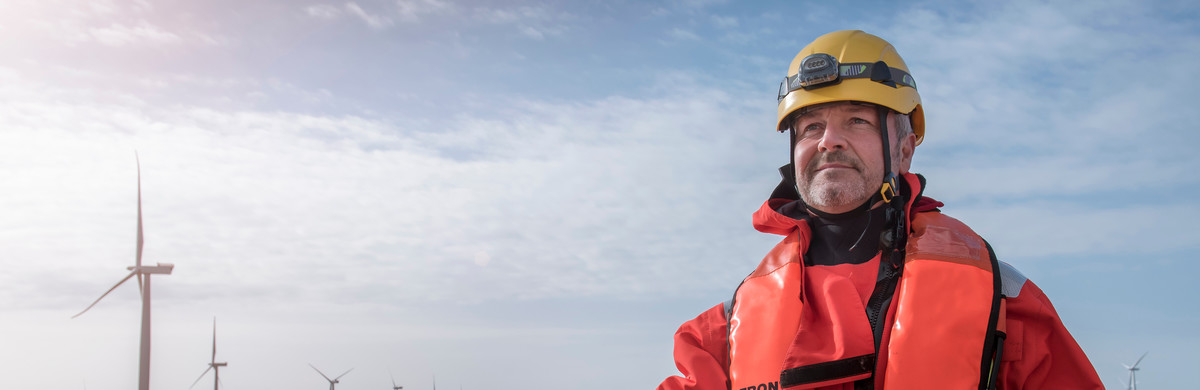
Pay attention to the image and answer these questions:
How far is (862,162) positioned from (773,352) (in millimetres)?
1747

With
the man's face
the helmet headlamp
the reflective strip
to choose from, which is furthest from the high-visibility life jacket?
the helmet headlamp

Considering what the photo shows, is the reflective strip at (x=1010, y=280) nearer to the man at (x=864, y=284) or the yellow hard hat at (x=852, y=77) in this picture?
the man at (x=864, y=284)

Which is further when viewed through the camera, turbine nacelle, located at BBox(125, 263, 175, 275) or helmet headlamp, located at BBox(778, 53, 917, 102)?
turbine nacelle, located at BBox(125, 263, 175, 275)

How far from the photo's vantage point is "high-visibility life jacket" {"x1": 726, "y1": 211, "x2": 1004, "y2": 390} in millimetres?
6051

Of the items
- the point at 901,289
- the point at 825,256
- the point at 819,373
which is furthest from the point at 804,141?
the point at 819,373

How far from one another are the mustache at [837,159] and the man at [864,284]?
1cm

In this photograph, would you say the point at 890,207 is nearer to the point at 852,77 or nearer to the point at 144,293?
the point at 852,77

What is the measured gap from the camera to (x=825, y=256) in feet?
24.1

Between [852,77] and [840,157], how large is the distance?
747mm

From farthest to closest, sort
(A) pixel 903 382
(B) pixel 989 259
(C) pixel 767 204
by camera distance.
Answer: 1. (C) pixel 767 204
2. (B) pixel 989 259
3. (A) pixel 903 382

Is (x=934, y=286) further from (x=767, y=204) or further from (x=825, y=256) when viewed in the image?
(x=767, y=204)

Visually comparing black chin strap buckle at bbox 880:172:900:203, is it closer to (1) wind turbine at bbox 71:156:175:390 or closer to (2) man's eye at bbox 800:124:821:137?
(2) man's eye at bbox 800:124:821:137

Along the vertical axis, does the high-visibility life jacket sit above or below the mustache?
below

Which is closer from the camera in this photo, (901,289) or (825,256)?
(901,289)
